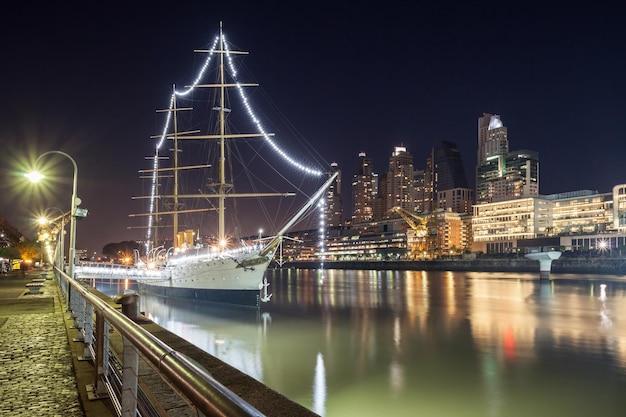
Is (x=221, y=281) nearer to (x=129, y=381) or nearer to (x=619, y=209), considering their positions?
(x=129, y=381)

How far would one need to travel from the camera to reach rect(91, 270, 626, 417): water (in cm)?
1403

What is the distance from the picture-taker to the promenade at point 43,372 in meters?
4.95

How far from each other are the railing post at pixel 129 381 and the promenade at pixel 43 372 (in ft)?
5.92

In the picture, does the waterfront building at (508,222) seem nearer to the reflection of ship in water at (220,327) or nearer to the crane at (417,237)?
the crane at (417,237)

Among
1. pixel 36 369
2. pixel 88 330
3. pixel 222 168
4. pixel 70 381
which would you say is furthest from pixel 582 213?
pixel 70 381

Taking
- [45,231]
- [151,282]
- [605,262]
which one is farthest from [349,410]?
[605,262]

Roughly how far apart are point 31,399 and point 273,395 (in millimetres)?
3123

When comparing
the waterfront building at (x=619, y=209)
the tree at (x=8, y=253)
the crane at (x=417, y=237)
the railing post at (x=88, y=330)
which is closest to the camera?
the railing post at (x=88, y=330)

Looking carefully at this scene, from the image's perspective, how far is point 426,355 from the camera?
20422 millimetres

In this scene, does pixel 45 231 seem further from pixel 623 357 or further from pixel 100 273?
pixel 623 357

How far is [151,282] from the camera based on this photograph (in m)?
50.0

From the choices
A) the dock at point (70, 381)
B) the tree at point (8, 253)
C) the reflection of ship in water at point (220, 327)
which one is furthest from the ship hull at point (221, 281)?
the dock at point (70, 381)

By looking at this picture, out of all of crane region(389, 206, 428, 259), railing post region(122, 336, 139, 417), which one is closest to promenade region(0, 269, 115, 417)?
railing post region(122, 336, 139, 417)

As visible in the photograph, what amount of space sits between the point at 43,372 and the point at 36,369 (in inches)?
12.1
